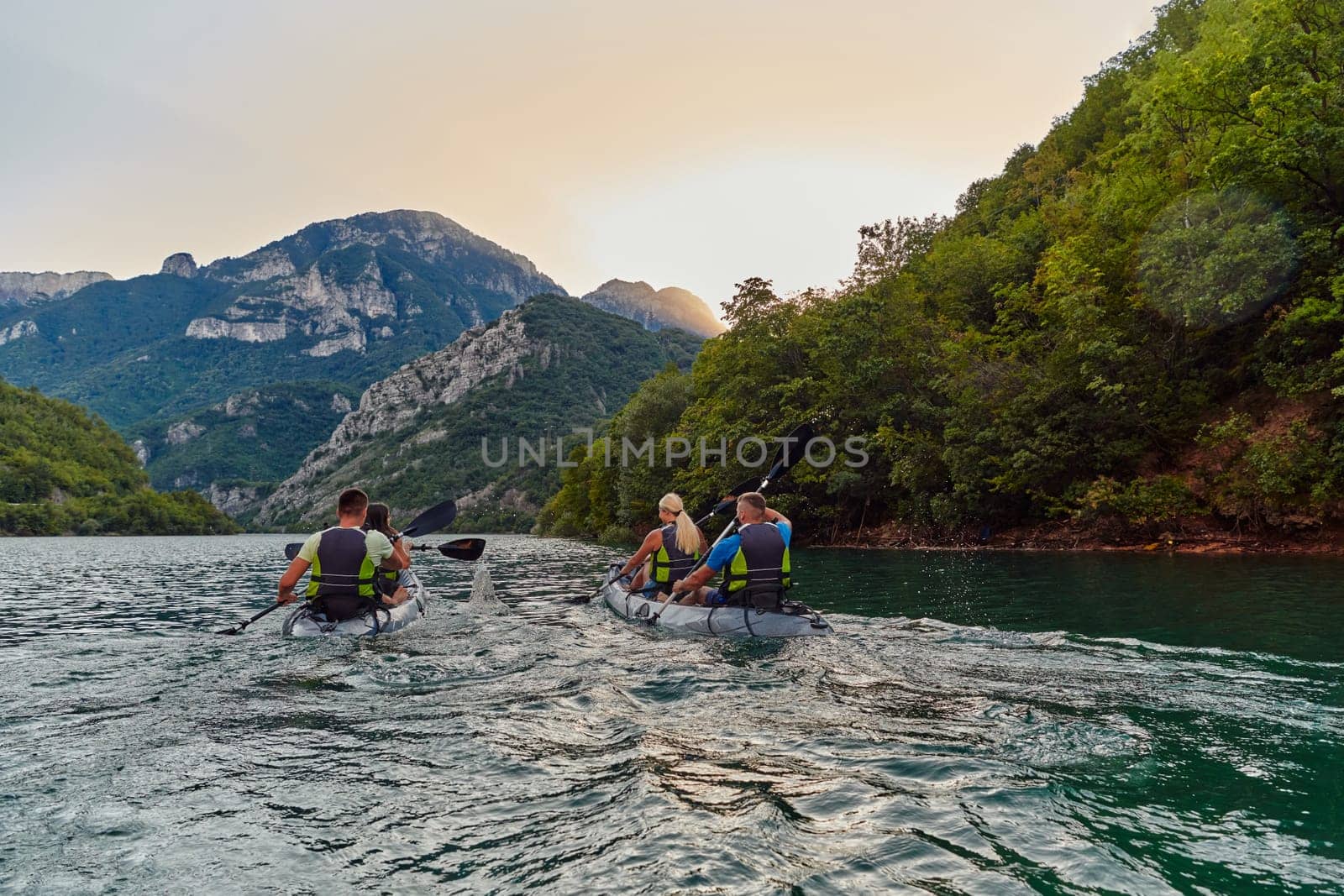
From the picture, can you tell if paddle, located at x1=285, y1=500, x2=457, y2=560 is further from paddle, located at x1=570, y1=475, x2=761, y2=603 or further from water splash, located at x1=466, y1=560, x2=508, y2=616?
paddle, located at x1=570, y1=475, x2=761, y2=603

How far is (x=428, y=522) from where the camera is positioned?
1483 centimetres

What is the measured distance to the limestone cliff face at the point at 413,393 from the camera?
178750mm

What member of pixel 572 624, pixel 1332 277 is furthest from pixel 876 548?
pixel 572 624

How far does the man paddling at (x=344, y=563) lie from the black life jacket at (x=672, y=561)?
433 centimetres

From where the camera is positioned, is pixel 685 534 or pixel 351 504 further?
pixel 685 534

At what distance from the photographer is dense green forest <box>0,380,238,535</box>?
4144 inches

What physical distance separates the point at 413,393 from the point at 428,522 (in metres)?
187

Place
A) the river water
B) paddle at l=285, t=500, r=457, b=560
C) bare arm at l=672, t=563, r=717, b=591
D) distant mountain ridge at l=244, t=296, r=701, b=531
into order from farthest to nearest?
distant mountain ridge at l=244, t=296, r=701, b=531 < paddle at l=285, t=500, r=457, b=560 < bare arm at l=672, t=563, r=717, b=591 < the river water

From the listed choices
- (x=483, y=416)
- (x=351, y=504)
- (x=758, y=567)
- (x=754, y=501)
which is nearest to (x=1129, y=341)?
(x=754, y=501)

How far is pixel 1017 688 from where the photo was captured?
267 inches

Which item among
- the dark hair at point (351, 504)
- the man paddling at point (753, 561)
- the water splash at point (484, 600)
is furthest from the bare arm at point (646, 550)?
the dark hair at point (351, 504)

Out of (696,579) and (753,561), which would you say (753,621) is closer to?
(753,561)

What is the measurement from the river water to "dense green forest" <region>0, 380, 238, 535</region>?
119 metres

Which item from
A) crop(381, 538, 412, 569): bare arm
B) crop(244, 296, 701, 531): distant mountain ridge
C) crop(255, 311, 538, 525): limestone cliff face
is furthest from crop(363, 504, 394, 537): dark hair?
crop(255, 311, 538, 525): limestone cliff face
